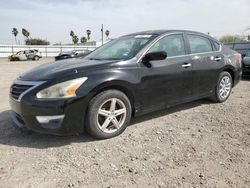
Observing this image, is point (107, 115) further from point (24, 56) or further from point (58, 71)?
point (24, 56)

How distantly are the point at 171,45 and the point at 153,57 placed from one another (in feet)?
2.38

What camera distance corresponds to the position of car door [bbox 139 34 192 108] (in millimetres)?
4203

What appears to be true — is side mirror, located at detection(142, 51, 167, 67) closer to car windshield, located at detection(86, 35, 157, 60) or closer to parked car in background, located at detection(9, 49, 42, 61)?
car windshield, located at detection(86, 35, 157, 60)

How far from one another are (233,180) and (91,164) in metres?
1.54

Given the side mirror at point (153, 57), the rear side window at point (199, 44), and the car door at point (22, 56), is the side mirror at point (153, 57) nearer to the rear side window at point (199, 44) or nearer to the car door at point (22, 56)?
the rear side window at point (199, 44)

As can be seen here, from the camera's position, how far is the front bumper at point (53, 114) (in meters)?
3.46

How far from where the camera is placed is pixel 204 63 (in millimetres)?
5105

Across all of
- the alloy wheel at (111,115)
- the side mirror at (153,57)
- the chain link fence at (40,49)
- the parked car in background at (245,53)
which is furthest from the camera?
the chain link fence at (40,49)

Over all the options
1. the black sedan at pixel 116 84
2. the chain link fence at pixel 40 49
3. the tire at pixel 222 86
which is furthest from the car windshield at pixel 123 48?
the chain link fence at pixel 40 49

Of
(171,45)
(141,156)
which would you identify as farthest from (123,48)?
(141,156)

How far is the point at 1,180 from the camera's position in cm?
283

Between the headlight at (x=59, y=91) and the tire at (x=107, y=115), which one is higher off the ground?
the headlight at (x=59, y=91)

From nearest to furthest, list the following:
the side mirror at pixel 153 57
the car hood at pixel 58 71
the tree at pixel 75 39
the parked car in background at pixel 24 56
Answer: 1. the car hood at pixel 58 71
2. the side mirror at pixel 153 57
3. the parked car in background at pixel 24 56
4. the tree at pixel 75 39

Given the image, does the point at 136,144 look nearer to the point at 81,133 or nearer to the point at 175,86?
the point at 81,133
